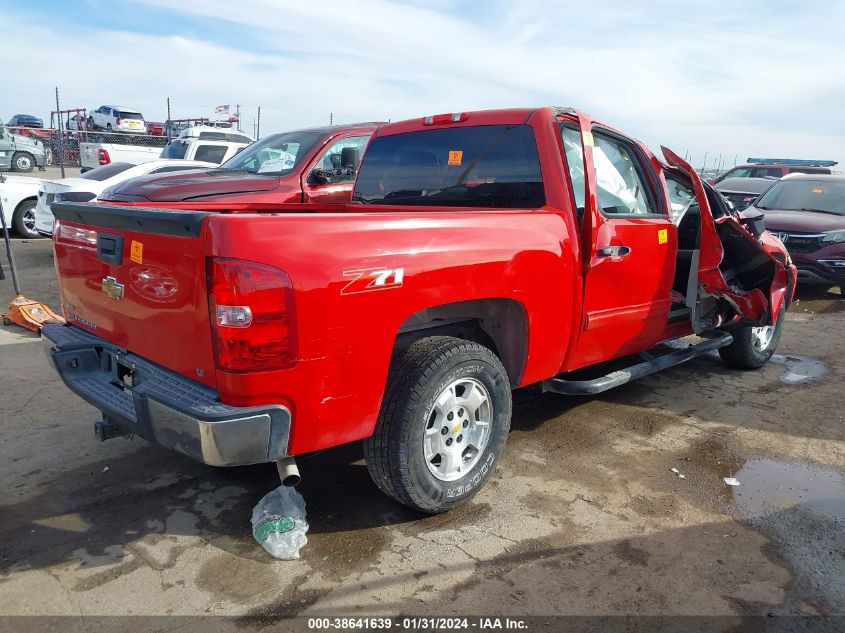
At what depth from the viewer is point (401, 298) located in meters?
2.68

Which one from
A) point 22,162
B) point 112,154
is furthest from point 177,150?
point 22,162

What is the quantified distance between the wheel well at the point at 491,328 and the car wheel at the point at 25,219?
10179 mm

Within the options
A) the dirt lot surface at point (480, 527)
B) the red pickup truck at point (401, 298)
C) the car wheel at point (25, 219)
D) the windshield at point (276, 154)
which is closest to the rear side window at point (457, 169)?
the red pickup truck at point (401, 298)

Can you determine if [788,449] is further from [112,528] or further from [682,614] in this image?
[112,528]

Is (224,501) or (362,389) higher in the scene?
(362,389)

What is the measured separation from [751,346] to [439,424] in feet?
12.3

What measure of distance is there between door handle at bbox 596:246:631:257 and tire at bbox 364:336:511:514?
978 mm

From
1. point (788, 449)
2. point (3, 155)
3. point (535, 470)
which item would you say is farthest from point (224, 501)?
point (3, 155)

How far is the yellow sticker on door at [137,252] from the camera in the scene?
2659 mm

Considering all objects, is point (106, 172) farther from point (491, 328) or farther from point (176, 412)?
point (176, 412)

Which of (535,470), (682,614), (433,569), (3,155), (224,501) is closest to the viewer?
(682,614)

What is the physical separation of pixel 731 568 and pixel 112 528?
2.78m

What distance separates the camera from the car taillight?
7.52ft

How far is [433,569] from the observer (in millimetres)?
2732
